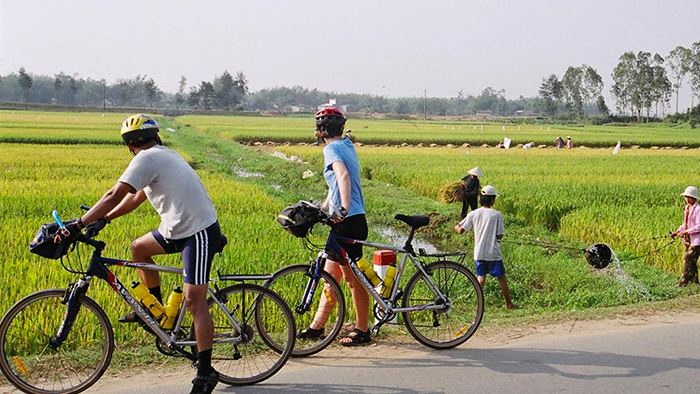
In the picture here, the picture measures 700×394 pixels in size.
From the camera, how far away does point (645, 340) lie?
5.76m

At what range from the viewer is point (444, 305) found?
18.6 ft

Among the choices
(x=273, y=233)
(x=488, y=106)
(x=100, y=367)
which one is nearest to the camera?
(x=100, y=367)

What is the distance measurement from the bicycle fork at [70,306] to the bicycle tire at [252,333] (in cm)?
80

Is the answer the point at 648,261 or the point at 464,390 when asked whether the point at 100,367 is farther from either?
the point at 648,261

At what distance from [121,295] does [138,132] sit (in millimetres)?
1015

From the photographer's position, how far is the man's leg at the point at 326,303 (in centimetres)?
553

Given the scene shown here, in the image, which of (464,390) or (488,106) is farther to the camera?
(488,106)

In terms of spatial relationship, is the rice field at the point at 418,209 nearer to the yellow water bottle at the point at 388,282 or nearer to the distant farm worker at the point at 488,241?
the distant farm worker at the point at 488,241

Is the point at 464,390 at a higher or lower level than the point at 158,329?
lower

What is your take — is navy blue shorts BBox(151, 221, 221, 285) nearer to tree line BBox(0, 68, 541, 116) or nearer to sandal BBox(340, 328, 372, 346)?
sandal BBox(340, 328, 372, 346)

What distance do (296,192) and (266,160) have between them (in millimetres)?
9642

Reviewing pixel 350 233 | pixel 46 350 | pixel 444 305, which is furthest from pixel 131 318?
pixel 444 305

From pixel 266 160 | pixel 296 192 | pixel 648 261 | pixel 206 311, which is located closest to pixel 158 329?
pixel 206 311

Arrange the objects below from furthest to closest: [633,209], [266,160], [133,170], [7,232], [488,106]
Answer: [488,106]
[266,160]
[633,209]
[7,232]
[133,170]
